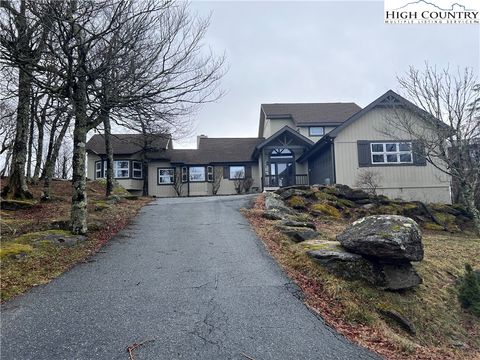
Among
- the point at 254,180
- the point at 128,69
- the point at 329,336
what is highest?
the point at 128,69

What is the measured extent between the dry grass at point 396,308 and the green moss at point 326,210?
5317mm

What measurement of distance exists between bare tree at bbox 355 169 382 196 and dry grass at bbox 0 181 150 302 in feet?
39.4

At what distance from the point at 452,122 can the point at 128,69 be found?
12.1 m

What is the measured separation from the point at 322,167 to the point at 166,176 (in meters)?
12.9

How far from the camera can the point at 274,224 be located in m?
10.2

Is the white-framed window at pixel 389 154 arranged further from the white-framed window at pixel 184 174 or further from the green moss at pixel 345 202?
the white-framed window at pixel 184 174

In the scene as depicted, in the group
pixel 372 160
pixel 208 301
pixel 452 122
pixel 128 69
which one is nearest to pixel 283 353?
pixel 208 301

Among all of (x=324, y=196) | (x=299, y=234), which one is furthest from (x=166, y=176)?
(x=299, y=234)

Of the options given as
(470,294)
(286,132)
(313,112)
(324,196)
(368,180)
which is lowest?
(470,294)

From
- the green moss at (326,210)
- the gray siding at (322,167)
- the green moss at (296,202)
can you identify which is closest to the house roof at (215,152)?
the gray siding at (322,167)

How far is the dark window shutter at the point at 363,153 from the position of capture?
18.6 m

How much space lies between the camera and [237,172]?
27422mm

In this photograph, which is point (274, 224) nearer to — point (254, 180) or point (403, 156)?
point (403, 156)

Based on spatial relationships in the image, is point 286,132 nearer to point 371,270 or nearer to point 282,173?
point 282,173
